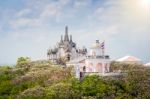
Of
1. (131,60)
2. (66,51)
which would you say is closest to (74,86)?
(131,60)

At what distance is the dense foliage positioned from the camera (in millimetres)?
74625

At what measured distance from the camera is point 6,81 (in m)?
93.7

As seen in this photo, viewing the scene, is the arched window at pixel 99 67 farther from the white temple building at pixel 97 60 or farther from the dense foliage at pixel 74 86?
the dense foliage at pixel 74 86

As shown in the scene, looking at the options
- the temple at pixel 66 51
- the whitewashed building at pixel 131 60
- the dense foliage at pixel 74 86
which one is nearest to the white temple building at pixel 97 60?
the dense foliage at pixel 74 86

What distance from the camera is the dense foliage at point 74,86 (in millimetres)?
74625

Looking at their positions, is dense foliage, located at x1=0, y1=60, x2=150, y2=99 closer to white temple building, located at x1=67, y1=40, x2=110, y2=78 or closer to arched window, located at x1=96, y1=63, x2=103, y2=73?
white temple building, located at x1=67, y1=40, x2=110, y2=78

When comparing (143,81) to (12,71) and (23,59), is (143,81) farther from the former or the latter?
(23,59)

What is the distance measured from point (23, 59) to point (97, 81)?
2208 inches

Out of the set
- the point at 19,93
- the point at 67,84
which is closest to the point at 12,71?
the point at 19,93

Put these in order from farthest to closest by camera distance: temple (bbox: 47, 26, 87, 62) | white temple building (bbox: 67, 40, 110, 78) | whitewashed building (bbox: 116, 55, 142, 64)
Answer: temple (bbox: 47, 26, 87, 62), whitewashed building (bbox: 116, 55, 142, 64), white temple building (bbox: 67, 40, 110, 78)

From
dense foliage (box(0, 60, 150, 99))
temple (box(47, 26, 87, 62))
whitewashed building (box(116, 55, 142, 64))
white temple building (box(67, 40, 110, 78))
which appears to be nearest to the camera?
dense foliage (box(0, 60, 150, 99))

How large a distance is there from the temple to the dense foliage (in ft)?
93.4

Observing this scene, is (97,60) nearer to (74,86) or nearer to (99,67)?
(99,67)

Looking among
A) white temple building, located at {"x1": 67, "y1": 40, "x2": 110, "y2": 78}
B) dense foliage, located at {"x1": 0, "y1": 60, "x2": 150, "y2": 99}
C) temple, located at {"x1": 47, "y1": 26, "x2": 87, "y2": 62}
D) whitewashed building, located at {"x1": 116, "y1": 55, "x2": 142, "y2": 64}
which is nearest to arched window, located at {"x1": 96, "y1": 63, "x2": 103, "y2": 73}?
white temple building, located at {"x1": 67, "y1": 40, "x2": 110, "y2": 78}
